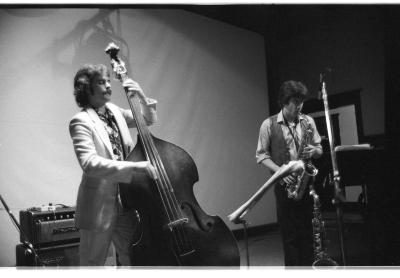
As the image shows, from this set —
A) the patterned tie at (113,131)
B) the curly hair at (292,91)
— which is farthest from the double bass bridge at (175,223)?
the curly hair at (292,91)

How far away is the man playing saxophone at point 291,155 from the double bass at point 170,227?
1.01 meters

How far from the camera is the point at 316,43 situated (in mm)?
4137

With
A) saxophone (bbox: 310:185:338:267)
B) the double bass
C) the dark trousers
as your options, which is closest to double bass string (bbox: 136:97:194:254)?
the double bass

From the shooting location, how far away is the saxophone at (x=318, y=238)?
2811 mm

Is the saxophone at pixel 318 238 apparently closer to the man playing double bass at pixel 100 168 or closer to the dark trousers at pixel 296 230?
the dark trousers at pixel 296 230

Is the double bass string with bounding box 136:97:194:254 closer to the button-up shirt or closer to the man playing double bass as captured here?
the man playing double bass

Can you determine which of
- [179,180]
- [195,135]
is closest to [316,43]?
[195,135]

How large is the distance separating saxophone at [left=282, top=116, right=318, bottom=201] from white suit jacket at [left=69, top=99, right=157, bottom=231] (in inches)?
57.4

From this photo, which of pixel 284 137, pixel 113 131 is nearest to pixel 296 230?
pixel 284 137

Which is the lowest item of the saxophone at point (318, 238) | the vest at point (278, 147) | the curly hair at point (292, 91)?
the saxophone at point (318, 238)

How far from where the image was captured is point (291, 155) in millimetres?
2916

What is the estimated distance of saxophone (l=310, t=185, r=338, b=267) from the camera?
2811 millimetres
